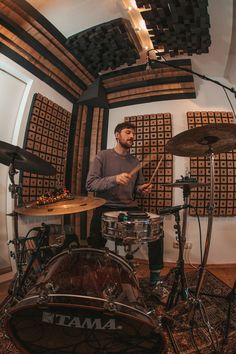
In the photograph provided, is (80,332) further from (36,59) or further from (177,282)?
(36,59)

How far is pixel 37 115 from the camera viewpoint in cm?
187

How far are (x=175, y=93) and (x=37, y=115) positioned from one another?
160 centimetres

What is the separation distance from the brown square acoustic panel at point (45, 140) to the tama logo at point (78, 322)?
1243mm

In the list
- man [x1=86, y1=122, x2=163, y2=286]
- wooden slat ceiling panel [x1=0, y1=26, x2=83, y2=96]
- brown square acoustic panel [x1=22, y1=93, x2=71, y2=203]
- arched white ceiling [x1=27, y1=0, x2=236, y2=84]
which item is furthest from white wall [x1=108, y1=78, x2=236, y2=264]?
brown square acoustic panel [x1=22, y1=93, x2=71, y2=203]

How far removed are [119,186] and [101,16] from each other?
169 cm

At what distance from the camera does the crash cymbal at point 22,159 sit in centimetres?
115

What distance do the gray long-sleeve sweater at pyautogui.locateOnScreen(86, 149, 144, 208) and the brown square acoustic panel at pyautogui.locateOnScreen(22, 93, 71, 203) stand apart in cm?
43

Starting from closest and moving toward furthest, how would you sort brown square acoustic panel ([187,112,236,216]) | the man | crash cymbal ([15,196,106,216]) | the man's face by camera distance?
crash cymbal ([15,196,106,216]), the man, the man's face, brown square acoustic panel ([187,112,236,216])

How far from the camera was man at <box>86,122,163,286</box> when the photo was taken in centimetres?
174

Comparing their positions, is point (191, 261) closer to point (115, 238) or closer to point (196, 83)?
point (115, 238)

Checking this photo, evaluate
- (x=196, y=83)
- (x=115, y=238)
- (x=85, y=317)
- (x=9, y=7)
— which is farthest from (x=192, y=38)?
(x=85, y=317)

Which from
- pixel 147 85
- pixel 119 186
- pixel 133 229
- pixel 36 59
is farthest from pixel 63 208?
pixel 147 85

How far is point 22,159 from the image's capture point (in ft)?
4.23

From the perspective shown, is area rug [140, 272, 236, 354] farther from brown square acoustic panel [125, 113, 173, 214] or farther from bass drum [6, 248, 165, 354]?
brown square acoustic panel [125, 113, 173, 214]
